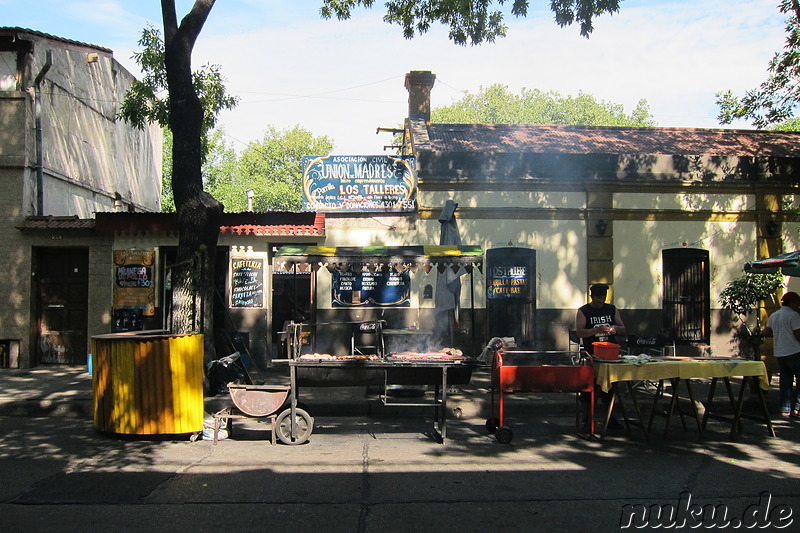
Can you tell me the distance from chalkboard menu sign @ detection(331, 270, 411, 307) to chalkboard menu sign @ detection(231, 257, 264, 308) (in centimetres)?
149

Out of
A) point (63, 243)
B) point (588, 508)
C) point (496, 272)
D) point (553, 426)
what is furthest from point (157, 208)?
point (588, 508)

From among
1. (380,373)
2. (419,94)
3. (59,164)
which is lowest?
(380,373)

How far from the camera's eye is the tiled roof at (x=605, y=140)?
48.2ft

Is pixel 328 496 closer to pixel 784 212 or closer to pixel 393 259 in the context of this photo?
pixel 393 259

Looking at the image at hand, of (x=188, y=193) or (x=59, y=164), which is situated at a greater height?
(x=59, y=164)

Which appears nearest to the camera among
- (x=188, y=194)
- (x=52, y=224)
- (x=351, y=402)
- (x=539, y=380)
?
(x=539, y=380)

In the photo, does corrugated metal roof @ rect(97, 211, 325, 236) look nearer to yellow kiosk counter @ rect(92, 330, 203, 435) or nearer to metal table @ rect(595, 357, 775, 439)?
yellow kiosk counter @ rect(92, 330, 203, 435)

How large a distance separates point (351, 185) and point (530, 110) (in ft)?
163

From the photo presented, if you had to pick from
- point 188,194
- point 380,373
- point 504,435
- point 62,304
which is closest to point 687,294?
point 504,435

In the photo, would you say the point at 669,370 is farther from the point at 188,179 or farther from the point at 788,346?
the point at 188,179

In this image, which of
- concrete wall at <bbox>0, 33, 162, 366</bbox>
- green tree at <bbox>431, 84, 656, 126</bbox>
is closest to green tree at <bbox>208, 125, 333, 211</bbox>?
green tree at <bbox>431, 84, 656, 126</bbox>

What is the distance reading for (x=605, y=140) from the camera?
52.0 ft

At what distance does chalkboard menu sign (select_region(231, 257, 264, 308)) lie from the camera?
12742 mm

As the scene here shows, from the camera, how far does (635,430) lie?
26.5 feet
